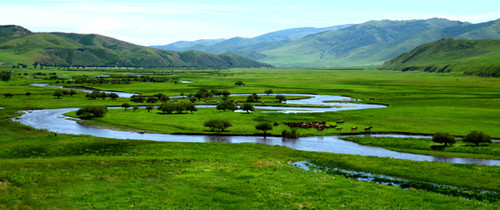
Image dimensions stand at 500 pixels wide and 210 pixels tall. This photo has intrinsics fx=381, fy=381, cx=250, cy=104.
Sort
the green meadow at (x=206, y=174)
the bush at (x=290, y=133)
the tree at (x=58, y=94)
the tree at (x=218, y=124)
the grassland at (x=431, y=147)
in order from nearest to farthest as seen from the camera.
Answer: the green meadow at (x=206, y=174) → the grassland at (x=431, y=147) → the bush at (x=290, y=133) → the tree at (x=218, y=124) → the tree at (x=58, y=94)

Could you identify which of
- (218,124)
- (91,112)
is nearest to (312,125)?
(218,124)

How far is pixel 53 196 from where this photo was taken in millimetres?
34219

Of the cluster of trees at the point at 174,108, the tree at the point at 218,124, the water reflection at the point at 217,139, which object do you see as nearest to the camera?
the water reflection at the point at 217,139

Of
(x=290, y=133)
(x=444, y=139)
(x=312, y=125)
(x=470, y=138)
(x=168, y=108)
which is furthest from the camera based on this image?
(x=168, y=108)

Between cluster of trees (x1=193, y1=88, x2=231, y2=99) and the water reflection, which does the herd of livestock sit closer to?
the water reflection

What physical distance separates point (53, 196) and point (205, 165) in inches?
787

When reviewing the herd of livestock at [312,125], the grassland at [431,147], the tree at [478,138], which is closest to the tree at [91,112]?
the herd of livestock at [312,125]

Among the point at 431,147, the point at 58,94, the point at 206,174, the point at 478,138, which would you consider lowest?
the point at 431,147

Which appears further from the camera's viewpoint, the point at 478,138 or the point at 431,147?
the point at 431,147

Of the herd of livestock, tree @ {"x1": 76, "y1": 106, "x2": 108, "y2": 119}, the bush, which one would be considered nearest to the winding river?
the bush

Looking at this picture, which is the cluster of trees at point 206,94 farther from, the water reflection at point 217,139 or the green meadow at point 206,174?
the water reflection at point 217,139

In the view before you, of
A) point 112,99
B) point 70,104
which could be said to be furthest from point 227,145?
point 112,99

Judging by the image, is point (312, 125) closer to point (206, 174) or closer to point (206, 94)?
point (206, 174)

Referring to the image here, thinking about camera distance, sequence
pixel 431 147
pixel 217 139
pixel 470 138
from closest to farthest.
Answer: pixel 431 147 < pixel 470 138 < pixel 217 139
